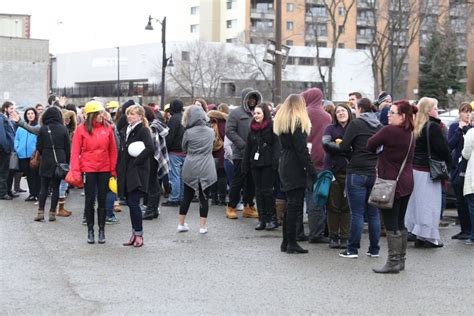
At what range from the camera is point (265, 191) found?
11.2 metres

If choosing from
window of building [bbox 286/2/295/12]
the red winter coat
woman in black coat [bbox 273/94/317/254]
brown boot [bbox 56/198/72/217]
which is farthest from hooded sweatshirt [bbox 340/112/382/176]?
window of building [bbox 286/2/295/12]

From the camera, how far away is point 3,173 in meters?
14.8

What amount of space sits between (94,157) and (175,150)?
382 centimetres

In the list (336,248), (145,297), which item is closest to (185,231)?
(336,248)

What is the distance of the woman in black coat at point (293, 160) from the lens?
30.6ft

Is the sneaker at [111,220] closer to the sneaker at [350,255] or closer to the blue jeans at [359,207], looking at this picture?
the sneaker at [350,255]

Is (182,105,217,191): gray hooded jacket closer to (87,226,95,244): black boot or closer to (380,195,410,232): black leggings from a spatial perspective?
(87,226,95,244): black boot

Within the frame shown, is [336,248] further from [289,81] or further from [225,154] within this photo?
[289,81]

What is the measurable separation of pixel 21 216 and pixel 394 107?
707 cm

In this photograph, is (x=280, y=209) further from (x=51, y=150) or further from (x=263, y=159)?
(x=51, y=150)

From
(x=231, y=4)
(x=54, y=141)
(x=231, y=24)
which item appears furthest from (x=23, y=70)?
(x=54, y=141)

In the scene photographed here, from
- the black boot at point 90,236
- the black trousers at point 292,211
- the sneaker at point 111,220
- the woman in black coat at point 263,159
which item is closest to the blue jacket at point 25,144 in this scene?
the sneaker at point 111,220

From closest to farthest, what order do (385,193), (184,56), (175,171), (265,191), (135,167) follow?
(385,193)
(135,167)
(265,191)
(175,171)
(184,56)

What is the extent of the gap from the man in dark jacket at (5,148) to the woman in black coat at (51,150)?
2.67m
